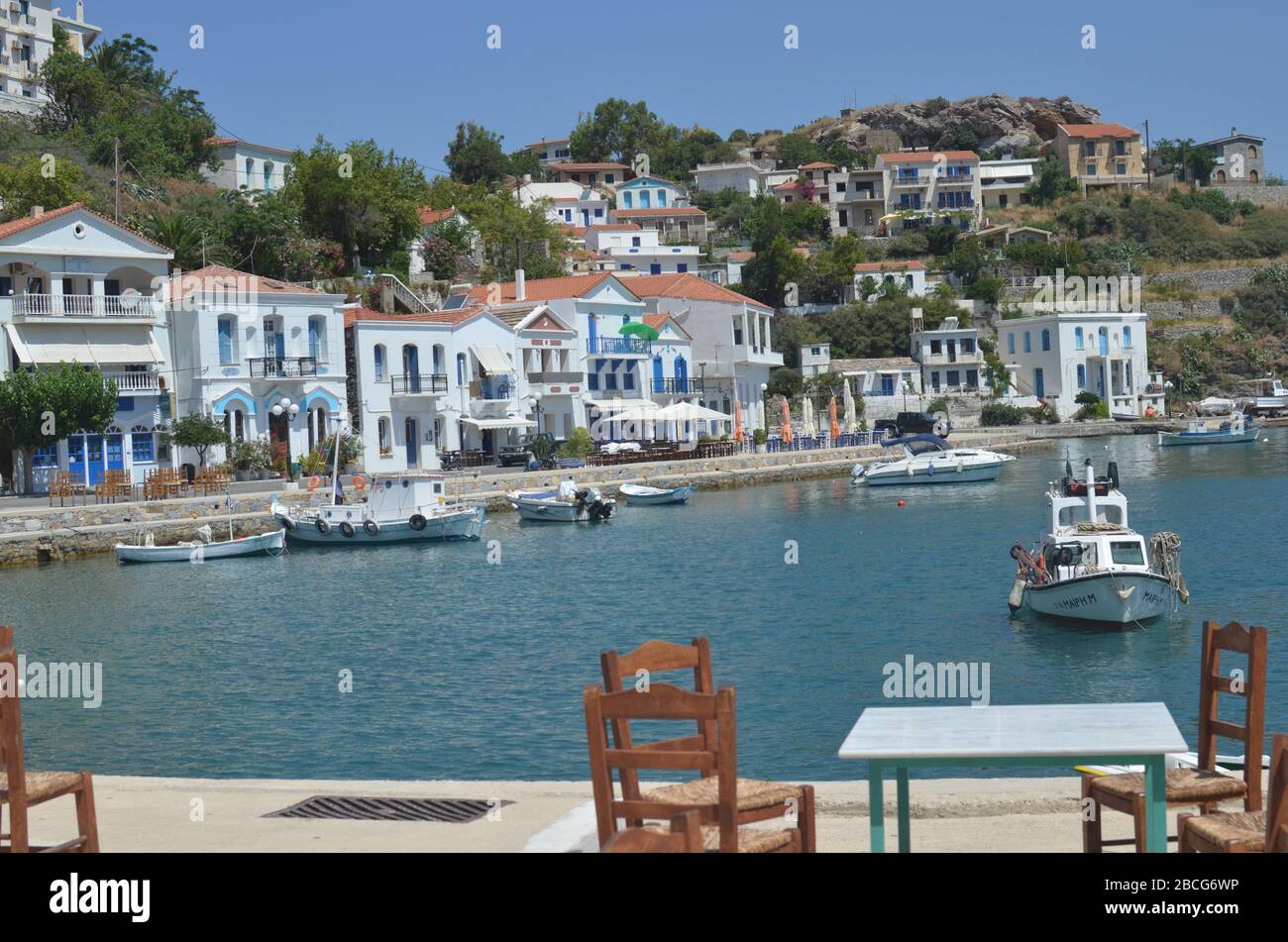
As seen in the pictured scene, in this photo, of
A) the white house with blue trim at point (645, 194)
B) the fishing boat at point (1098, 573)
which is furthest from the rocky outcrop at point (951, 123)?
the fishing boat at point (1098, 573)

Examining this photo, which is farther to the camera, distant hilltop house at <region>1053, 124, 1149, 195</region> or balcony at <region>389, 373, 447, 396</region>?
distant hilltop house at <region>1053, 124, 1149, 195</region>

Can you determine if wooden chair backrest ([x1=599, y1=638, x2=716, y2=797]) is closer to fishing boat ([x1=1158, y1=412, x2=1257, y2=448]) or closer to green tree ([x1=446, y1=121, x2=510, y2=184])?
fishing boat ([x1=1158, y1=412, x2=1257, y2=448])

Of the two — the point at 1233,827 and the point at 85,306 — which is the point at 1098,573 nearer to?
the point at 1233,827

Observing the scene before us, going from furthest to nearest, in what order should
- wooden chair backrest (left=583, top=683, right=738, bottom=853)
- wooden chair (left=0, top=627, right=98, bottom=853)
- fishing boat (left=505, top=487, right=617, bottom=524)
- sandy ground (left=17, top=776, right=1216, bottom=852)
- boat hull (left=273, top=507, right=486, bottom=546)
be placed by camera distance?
fishing boat (left=505, top=487, right=617, bottom=524), boat hull (left=273, top=507, right=486, bottom=546), sandy ground (left=17, top=776, right=1216, bottom=852), wooden chair (left=0, top=627, right=98, bottom=853), wooden chair backrest (left=583, top=683, right=738, bottom=853)

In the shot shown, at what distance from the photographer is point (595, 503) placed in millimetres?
47969

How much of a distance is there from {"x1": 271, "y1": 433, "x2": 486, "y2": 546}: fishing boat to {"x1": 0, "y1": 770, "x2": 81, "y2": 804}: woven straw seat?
116ft

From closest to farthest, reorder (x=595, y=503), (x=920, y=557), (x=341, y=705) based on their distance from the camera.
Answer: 1. (x=341, y=705)
2. (x=920, y=557)
3. (x=595, y=503)

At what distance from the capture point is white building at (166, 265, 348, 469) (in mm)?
52062

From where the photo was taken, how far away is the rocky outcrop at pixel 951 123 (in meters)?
151

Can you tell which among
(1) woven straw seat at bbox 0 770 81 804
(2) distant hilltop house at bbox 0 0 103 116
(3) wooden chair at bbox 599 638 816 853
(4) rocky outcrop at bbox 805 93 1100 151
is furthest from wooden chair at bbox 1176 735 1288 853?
(4) rocky outcrop at bbox 805 93 1100 151

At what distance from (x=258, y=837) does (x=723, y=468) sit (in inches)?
2126

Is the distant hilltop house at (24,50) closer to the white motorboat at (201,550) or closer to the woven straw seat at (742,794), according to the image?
the white motorboat at (201,550)
